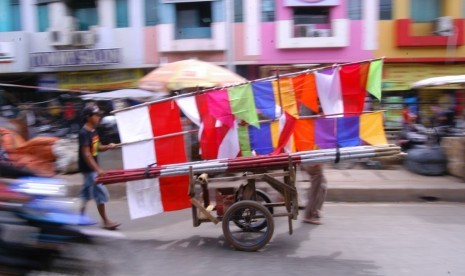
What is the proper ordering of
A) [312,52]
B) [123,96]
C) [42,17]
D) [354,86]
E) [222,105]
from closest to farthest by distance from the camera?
[354,86], [222,105], [123,96], [312,52], [42,17]

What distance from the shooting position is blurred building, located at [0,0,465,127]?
13.0 metres

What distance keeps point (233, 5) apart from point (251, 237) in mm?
10431

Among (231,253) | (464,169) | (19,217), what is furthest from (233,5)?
(19,217)

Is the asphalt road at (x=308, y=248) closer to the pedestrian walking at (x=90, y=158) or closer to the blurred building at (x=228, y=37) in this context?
the pedestrian walking at (x=90, y=158)

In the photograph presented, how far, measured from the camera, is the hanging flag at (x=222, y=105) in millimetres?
4793

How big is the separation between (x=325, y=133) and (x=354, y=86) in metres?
0.59

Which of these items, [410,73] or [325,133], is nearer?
[325,133]

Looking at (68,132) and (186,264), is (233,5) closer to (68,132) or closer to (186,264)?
(68,132)

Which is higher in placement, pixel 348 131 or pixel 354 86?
pixel 354 86

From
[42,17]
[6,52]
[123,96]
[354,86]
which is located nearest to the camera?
[354,86]

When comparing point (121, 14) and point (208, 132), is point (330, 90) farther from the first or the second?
point (121, 14)

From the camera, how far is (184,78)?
19.8 ft

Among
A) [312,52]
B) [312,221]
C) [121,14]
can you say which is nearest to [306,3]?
[312,52]

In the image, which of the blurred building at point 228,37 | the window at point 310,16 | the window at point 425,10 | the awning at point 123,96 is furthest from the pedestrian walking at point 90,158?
the window at point 425,10
